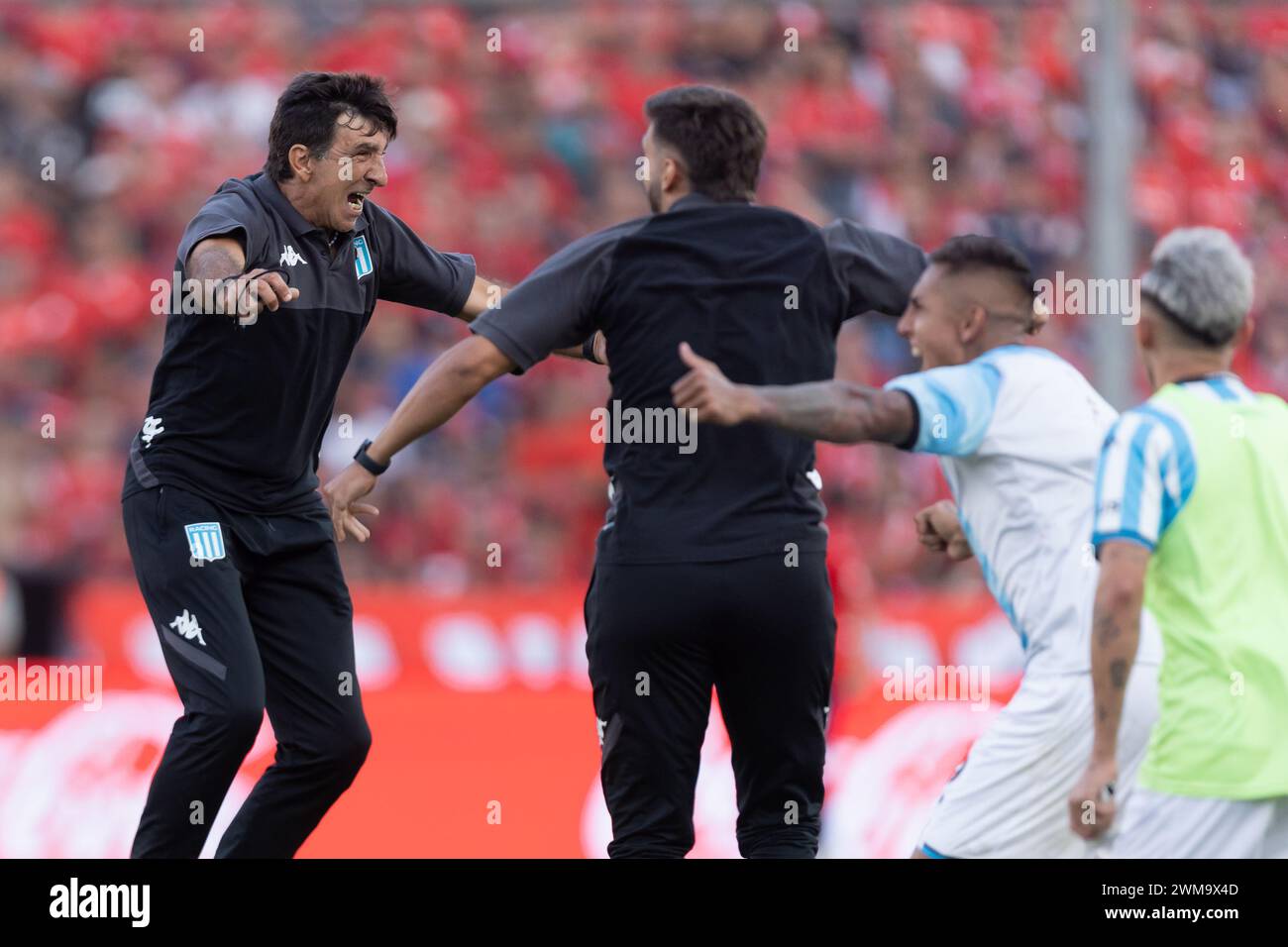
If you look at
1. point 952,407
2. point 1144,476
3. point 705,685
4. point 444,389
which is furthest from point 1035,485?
point 444,389

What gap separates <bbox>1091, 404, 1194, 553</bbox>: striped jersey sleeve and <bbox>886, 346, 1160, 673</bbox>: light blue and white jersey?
301 mm

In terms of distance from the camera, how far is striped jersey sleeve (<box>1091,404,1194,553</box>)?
3.82 meters

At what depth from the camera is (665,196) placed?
484 centimetres

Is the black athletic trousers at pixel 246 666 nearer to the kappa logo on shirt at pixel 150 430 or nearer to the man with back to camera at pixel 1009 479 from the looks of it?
the kappa logo on shirt at pixel 150 430

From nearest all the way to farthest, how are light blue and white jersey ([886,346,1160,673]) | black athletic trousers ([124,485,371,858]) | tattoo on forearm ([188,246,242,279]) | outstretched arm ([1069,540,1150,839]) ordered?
outstretched arm ([1069,540,1150,839]), light blue and white jersey ([886,346,1160,673]), tattoo on forearm ([188,246,242,279]), black athletic trousers ([124,485,371,858])

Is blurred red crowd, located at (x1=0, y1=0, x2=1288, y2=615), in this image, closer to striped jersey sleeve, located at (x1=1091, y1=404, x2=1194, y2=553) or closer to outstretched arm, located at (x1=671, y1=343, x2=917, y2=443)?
outstretched arm, located at (x1=671, y1=343, x2=917, y2=443)

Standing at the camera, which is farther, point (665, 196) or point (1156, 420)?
point (665, 196)

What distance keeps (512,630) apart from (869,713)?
1.69 m

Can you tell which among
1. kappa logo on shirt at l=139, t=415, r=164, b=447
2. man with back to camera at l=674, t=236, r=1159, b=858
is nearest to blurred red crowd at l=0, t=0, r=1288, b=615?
kappa logo on shirt at l=139, t=415, r=164, b=447
